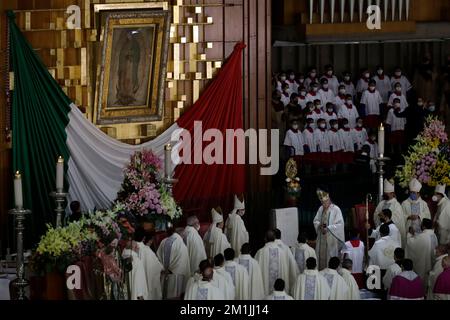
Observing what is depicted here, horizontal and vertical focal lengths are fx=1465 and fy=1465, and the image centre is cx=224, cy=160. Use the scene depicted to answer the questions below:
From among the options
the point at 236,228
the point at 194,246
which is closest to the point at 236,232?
the point at 236,228

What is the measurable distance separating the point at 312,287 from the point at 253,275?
111cm

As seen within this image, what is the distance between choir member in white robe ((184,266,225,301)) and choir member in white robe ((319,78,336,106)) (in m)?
13.3

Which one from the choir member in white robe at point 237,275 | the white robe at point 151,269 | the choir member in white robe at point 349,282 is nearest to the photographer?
the choir member in white robe at point 349,282

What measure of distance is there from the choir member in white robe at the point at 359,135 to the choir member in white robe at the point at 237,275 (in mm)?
10427

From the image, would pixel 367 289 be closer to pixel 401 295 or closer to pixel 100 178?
pixel 401 295

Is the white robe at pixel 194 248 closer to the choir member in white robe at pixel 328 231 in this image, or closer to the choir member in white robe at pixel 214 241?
the choir member in white robe at pixel 214 241

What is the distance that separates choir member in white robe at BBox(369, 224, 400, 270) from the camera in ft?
68.3

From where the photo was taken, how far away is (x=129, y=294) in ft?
59.2

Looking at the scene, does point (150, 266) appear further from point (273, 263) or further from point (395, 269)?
point (395, 269)

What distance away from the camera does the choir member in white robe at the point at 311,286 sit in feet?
60.0

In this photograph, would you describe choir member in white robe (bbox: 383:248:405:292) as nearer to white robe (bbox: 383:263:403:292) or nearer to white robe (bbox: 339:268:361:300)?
white robe (bbox: 383:263:403:292)

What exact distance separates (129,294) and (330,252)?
15.3ft

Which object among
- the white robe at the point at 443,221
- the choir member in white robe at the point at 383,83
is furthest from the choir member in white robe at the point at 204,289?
the choir member in white robe at the point at 383,83

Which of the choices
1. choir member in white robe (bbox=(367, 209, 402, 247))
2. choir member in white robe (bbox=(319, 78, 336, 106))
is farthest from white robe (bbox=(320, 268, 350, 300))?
choir member in white robe (bbox=(319, 78, 336, 106))
